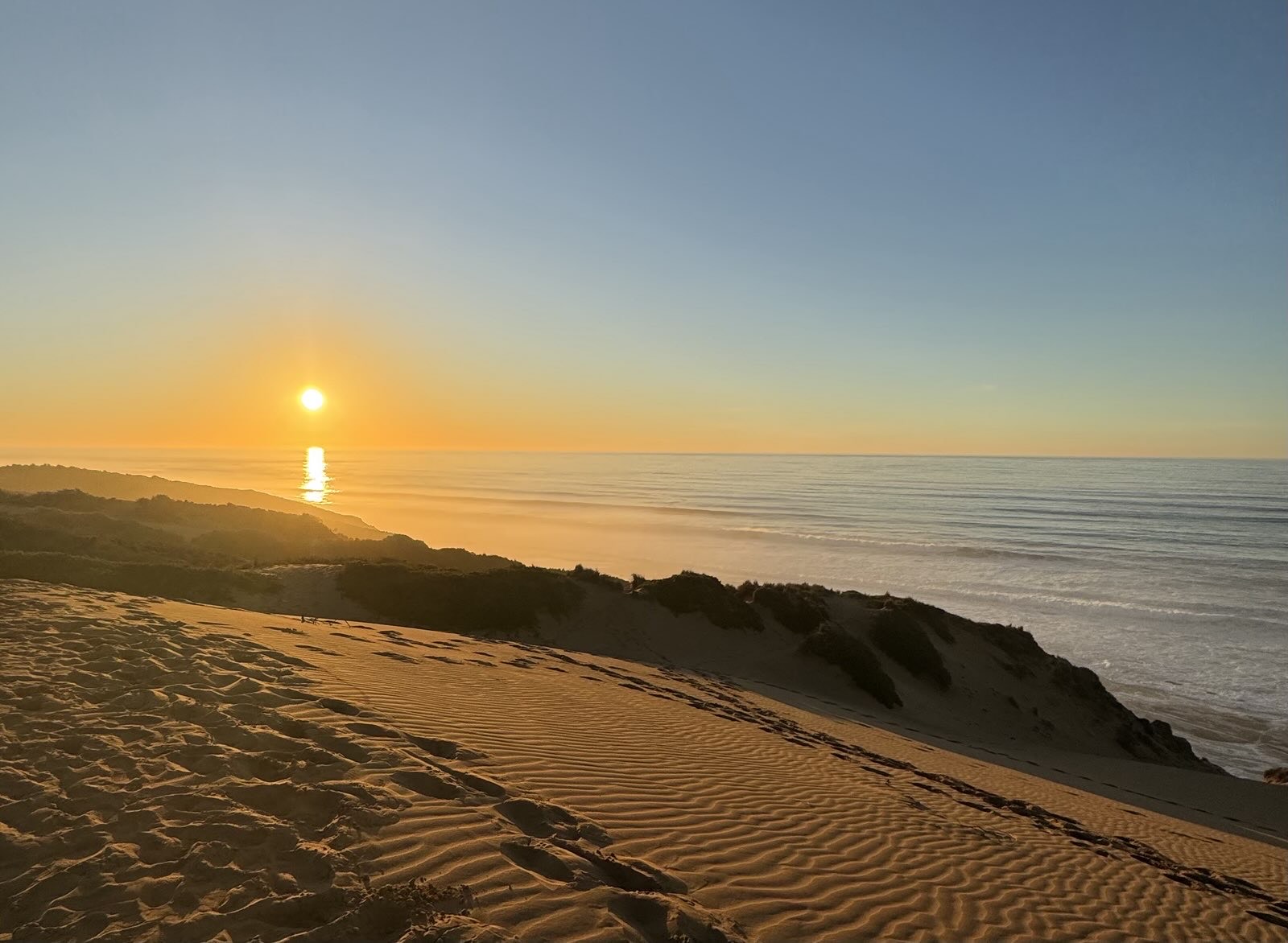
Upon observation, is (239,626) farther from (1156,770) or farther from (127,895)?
(1156,770)

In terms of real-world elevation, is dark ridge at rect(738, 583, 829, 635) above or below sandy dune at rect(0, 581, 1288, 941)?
below

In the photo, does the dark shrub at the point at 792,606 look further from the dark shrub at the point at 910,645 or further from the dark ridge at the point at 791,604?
the dark shrub at the point at 910,645

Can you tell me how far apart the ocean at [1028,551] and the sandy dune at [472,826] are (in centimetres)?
1487

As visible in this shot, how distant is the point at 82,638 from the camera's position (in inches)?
367

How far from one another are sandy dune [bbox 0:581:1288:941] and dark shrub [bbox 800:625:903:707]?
25.9ft

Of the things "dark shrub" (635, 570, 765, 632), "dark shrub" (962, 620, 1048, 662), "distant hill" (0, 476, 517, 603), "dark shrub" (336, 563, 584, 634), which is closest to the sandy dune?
"distant hill" (0, 476, 517, 603)

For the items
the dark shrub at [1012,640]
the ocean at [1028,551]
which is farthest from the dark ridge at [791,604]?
the ocean at [1028,551]

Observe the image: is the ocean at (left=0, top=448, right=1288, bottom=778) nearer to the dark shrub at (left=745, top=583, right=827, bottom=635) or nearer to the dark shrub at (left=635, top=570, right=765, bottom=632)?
the dark shrub at (left=745, top=583, right=827, bottom=635)

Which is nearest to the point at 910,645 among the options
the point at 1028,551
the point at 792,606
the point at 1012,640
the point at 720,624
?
the point at 792,606

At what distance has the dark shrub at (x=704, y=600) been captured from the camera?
70.3ft

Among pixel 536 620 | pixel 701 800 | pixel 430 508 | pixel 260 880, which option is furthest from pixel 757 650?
pixel 430 508

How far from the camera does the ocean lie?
23.3 metres

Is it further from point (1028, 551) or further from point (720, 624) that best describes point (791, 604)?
point (1028, 551)

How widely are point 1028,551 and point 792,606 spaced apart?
3008 cm
